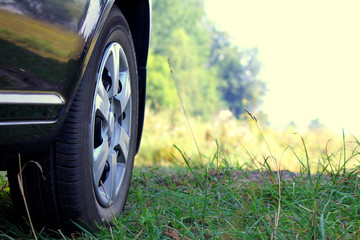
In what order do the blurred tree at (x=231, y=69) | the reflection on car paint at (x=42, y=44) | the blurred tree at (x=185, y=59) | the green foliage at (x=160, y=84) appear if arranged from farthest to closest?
the blurred tree at (x=231, y=69) < the blurred tree at (x=185, y=59) < the green foliage at (x=160, y=84) < the reflection on car paint at (x=42, y=44)

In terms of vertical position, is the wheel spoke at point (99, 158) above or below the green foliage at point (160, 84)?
below

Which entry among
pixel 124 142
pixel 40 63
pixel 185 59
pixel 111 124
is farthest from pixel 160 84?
pixel 40 63

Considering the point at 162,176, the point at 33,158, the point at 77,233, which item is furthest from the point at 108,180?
the point at 162,176

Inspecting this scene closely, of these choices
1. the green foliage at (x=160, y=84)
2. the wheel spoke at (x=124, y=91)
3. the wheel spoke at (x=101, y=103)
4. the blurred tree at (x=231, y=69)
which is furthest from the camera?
the blurred tree at (x=231, y=69)

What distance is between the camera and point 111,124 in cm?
209

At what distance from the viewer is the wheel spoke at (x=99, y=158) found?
1867 mm

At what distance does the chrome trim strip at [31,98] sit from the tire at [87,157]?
0.15m

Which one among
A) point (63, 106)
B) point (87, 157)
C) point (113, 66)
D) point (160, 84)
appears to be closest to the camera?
point (63, 106)

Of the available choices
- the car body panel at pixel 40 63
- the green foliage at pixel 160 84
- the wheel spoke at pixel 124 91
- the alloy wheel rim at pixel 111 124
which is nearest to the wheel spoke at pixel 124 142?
the alloy wheel rim at pixel 111 124

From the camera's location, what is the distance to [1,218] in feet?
6.68

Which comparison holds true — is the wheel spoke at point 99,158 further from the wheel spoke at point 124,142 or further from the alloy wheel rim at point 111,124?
the wheel spoke at point 124,142

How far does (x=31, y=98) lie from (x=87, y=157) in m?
0.38

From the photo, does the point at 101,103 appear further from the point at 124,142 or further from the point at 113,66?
the point at 124,142

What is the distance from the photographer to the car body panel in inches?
53.8
